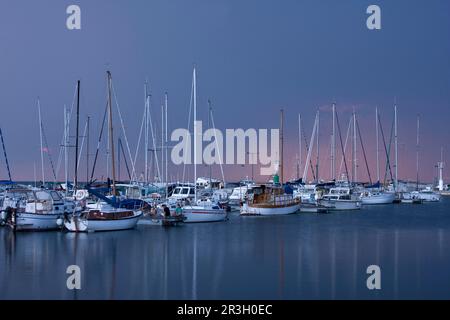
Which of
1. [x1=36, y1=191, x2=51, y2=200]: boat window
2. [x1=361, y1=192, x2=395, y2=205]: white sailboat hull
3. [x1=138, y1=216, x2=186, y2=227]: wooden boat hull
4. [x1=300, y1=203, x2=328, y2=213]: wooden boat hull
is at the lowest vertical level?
[x1=361, y1=192, x2=395, y2=205]: white sailboat hull

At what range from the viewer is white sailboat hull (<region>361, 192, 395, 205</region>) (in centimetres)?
9044

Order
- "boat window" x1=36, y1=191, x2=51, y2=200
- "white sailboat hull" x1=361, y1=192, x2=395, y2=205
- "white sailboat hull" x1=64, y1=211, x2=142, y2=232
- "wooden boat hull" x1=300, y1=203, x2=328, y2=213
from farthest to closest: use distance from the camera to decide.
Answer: "white sailboat hull" x1=361, y1=192, x2=395, y2=205 < "wooden boat hull" x1=300, y1=203, x2=328, y2=213 < "boat window" x1=36, y1=191, x2=51, y2=200 < "white sailboat hull" x1=64, y1=211, x2=142, y2=232

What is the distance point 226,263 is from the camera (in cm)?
2750

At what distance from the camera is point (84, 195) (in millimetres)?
54000

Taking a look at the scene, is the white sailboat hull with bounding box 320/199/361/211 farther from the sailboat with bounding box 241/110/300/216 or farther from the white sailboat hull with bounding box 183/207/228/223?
the white sailboat hull with bounding box 183/207/228/223

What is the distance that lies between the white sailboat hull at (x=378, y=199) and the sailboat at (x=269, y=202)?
27900 mm

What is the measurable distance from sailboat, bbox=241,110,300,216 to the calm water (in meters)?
14.7

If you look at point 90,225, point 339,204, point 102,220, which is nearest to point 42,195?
point 90,225

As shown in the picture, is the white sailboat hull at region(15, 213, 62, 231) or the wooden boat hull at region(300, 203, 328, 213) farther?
the wooden boat hull at region(300, 203, 328, 213)

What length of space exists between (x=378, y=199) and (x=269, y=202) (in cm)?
3703

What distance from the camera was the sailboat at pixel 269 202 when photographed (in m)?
59.7

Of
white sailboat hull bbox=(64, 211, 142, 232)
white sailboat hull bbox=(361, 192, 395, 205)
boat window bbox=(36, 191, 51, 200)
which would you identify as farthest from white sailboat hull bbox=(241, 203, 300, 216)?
white sailboat hull bbox=(361, 192, 395, 205)
